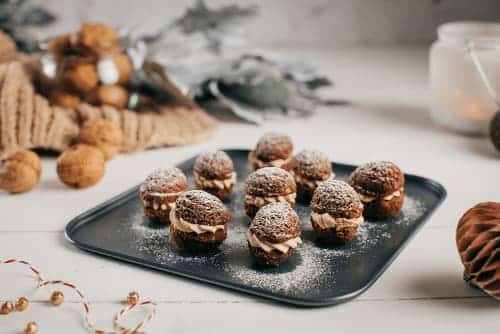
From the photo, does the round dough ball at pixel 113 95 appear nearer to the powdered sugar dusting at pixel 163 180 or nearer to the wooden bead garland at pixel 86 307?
the powdered sugar dusting at pixel 163 180

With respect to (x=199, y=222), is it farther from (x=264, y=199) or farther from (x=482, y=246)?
(x=482, y=246)

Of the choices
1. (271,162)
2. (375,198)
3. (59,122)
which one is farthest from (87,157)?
(375,198)

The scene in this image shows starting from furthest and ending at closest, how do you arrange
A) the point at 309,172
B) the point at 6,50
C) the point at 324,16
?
the point at 324,16 < the point at 6,50 < the point at 309,172

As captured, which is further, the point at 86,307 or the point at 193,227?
the point at 193,227

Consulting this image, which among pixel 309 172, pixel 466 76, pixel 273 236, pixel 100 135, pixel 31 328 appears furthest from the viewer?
pixel 466 76

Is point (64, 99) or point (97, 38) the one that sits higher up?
point (97, 38)

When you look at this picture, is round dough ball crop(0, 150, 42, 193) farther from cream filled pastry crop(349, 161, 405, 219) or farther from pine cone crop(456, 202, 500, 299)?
pine cone crop(456, 202, 500, 299)

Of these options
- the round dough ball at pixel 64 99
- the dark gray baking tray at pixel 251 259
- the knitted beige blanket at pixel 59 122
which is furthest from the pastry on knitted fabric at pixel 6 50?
the dark gray baking tray at pixel 251 259
